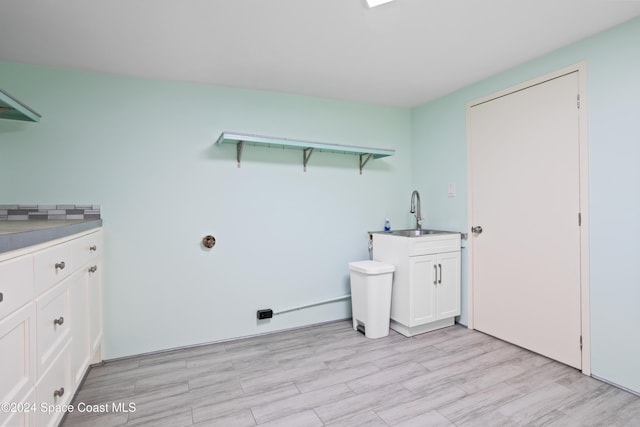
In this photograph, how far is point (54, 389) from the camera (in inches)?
51.7

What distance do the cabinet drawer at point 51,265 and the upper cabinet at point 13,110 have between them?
2.72 feet

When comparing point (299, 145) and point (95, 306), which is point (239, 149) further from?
point (95, 306)

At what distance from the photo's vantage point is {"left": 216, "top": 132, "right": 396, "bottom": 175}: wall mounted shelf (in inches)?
95.3

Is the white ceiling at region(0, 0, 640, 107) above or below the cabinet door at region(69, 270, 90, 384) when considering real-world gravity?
above

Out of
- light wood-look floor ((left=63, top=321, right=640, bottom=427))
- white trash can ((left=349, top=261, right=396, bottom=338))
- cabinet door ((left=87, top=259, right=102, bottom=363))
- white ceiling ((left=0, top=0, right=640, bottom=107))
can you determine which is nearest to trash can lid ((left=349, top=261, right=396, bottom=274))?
white trash can ((left=349, top=261, right=396, bottom=338))

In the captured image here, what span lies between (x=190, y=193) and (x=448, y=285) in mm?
2425

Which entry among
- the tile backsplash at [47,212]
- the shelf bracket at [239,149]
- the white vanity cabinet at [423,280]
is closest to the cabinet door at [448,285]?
the white vanity cabinet at [423,280]

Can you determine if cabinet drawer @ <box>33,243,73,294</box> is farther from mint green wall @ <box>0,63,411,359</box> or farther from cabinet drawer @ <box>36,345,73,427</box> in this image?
mint green wall @ <box>0,63,411,359</box>

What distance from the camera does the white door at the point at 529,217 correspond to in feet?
6.97

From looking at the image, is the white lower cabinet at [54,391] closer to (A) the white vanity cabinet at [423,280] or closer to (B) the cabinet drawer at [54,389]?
(B) the cabinet drawer at [54,389]

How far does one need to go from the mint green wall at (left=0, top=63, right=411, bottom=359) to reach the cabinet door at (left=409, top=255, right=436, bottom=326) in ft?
2.23

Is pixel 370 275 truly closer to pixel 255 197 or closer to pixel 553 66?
pixel 255 197

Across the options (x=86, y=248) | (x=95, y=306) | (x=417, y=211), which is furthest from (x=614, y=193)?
(x=95, y=306)

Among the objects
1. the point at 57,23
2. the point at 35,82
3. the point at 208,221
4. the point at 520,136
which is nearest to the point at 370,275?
the point at 208,221
